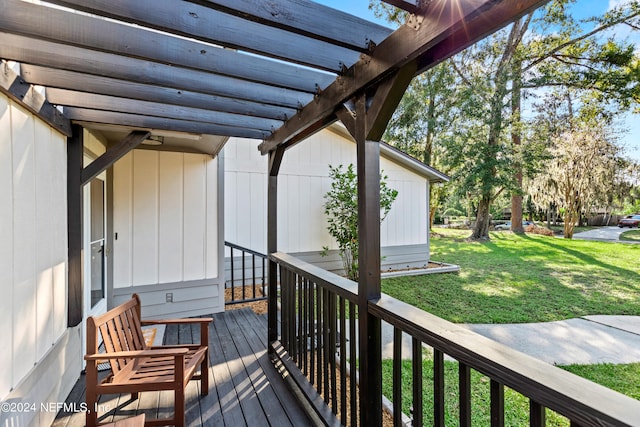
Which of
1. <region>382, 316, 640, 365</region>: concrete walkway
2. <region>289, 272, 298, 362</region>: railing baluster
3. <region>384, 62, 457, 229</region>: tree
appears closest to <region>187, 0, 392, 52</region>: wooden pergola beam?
<region>289, 272, 298, 362</region>: railing baluster

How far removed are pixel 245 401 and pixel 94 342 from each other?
1.19m

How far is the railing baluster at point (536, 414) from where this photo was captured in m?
0.91

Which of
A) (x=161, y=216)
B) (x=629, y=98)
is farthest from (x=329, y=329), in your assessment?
(x=629, y=98)

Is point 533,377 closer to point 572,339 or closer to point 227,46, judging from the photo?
point 227,46

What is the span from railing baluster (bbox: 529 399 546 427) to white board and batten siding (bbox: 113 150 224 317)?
4.24 metres

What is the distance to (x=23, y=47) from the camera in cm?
154

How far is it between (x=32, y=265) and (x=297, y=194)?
5.19 meters

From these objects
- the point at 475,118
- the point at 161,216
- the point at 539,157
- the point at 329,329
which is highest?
the point at 475,118

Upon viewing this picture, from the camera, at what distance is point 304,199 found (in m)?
7.03

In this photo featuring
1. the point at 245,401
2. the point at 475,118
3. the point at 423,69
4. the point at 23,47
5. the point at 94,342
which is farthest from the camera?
the point at 475,118

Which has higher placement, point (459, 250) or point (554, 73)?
point (554, 73)

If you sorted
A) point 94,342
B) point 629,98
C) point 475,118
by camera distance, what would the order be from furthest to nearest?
point 475,118 → point 629,98 → point 94,342

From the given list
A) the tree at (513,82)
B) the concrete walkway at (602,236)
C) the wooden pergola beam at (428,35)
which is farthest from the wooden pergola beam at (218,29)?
the concrete walkway at (602,236)

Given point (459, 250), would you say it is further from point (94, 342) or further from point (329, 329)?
point (94, 342)
